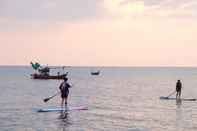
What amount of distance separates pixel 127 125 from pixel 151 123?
62.9 inches

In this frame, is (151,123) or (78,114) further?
(78,114)

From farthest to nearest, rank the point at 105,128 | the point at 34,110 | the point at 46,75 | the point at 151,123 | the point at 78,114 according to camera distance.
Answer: the point at 46,75, the point at 34,110, the point at 78,114, the point at 151,123, the point at 105,128

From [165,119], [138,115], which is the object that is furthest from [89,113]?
[165,119]

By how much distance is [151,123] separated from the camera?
28.5 metres

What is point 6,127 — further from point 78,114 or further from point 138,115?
point 138,115

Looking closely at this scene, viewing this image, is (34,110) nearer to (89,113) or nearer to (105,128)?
(89,113)

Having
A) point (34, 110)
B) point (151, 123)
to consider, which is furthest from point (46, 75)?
point (151, 123)

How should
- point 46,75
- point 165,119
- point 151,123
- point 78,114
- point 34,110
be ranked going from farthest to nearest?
point 46,75 → point 34,110 → point 78,114 → point 165,119 → point 151,123

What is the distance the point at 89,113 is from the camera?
33.4m

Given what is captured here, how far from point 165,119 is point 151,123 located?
2.16 meters

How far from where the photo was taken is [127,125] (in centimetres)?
2772

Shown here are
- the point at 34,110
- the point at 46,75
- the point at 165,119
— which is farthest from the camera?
the point at 46,75

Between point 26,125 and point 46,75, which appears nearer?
point 26,125

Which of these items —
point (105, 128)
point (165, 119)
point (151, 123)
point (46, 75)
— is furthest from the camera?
point (46, 75)
